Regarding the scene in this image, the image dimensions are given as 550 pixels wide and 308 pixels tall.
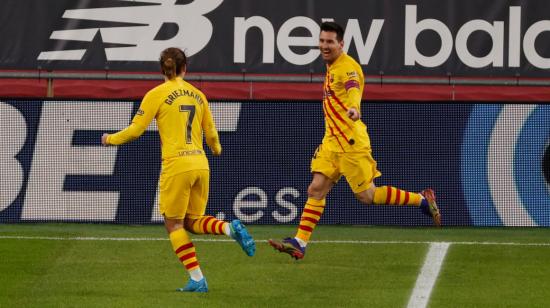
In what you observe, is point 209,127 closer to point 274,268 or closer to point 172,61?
point 172,61

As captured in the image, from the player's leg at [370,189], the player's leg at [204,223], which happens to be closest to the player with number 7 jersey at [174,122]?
the player's leg at [204,223]

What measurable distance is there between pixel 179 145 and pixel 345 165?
1947 mm

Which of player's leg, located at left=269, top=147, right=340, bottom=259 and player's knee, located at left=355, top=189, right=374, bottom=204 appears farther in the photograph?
player's knee, located at left=355, top=189, right=374, bottom=204

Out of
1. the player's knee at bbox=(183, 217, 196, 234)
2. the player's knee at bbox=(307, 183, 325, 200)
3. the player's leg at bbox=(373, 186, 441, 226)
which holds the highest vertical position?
the player's knee at bbox=(183, 217, 196, 234)

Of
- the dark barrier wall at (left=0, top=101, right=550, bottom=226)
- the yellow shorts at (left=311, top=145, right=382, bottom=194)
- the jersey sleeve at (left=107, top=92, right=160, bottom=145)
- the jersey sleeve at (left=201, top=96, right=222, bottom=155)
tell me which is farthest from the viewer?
the dark barrier wall at (left=0, top=101, right=550, bottom=226)

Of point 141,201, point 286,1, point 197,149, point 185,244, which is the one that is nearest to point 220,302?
point 185,244

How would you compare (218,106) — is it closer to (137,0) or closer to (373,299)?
(137,0)

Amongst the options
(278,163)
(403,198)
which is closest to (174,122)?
(403,198)

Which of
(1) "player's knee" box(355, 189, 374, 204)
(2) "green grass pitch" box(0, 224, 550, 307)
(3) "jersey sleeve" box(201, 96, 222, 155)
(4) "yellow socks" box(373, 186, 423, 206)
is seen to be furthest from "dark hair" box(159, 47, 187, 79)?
(4) "yellow socks" box(373, 186, 423, 206)

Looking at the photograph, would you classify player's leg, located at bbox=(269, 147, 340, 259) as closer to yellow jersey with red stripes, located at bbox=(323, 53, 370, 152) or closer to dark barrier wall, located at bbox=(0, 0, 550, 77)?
yellow jersey with red stripes, located at bbox=(323, 53, 370, 152)

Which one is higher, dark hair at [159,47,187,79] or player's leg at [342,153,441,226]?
dark hair at [159,47,187,79]

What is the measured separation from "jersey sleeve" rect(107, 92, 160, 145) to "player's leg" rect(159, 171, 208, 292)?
0.43 meters

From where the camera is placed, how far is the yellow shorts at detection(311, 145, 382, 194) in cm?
1099

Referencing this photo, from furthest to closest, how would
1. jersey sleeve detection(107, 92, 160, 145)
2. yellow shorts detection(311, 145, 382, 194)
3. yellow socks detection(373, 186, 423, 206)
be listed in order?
yellow socks detection(373, 186, 423, 206), yellow shorts detection(311, 145, 382, 194), jersey sleeve detection(107, 92, 160, 145)
